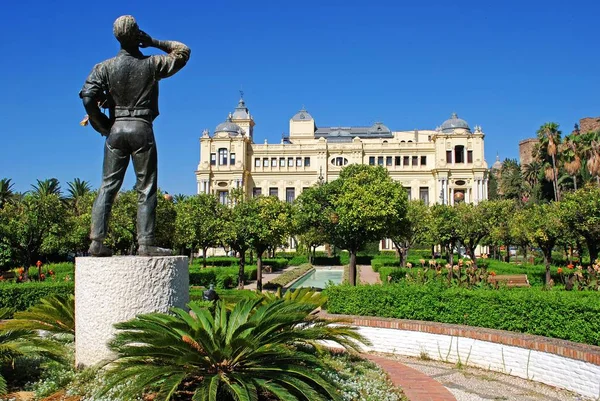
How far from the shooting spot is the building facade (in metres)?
58.2

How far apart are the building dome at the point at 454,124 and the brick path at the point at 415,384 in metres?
56.7

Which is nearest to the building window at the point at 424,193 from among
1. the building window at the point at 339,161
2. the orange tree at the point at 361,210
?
the building window at the point at 339,161

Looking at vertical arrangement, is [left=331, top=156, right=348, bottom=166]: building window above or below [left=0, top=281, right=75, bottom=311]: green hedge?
above

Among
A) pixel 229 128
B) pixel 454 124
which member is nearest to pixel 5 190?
pixel 229 128

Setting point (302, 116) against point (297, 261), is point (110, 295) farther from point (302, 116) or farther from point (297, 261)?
point (302, 116)

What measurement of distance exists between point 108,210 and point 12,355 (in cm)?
162

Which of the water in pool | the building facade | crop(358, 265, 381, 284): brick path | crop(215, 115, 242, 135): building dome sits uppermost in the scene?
crop(215, 115, 242, 135): building dome

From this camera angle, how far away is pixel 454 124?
60156 mm

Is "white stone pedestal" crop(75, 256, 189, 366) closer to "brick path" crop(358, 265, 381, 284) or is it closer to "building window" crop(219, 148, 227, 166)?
"brick path" crop(358, 265, 381, 284)

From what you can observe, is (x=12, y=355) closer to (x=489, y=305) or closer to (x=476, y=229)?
(x=489, y=305)

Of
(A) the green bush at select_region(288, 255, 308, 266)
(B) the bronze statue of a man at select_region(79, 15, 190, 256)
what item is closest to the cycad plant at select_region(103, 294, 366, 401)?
(B) the bronze statue of a man at select_region(79, 15, 190, 256)

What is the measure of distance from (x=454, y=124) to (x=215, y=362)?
59.9 meters

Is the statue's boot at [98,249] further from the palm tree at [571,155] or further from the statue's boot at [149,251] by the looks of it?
the palm tree at [571,155]

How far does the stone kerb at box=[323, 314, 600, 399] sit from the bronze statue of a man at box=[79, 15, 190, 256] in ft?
10.1
